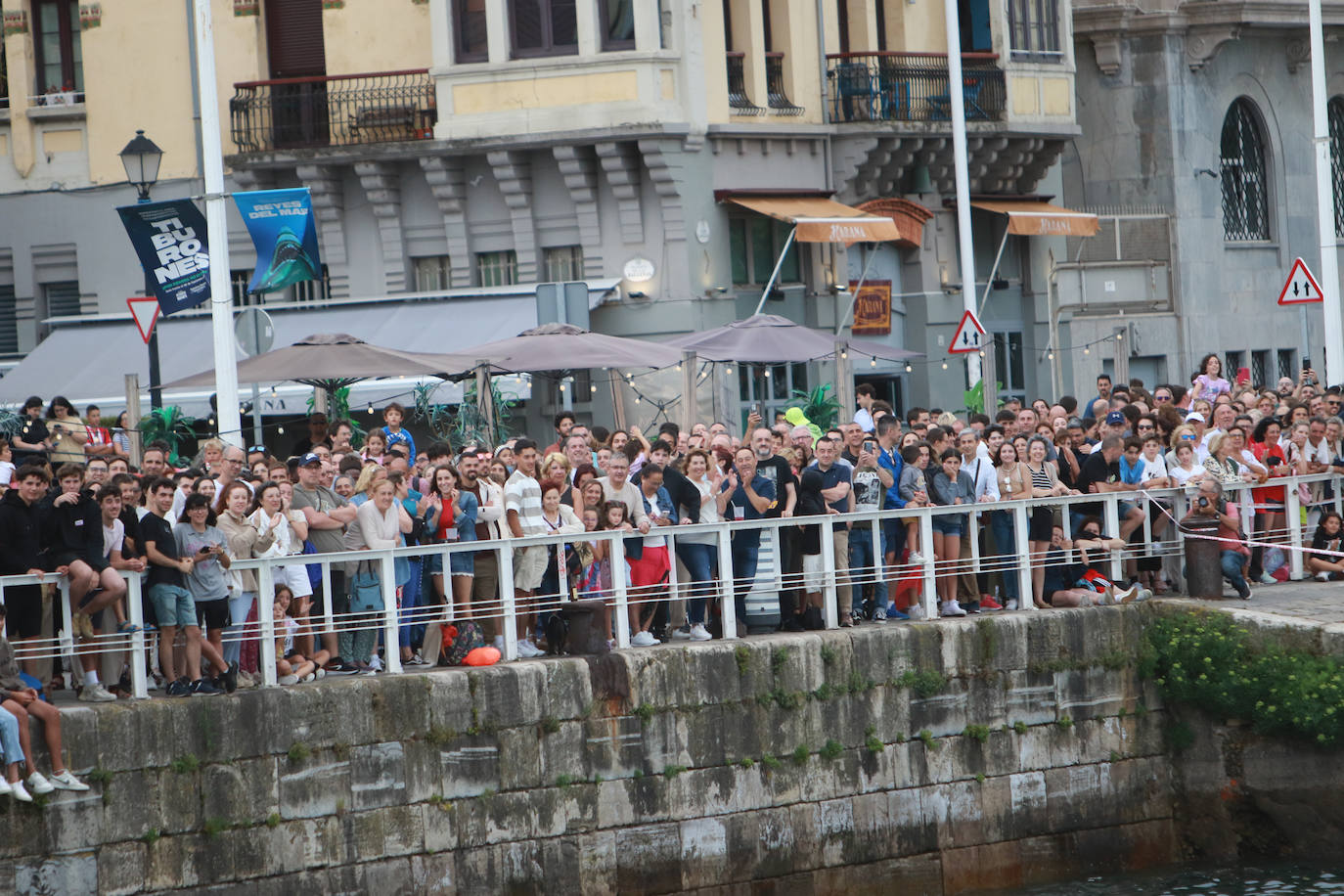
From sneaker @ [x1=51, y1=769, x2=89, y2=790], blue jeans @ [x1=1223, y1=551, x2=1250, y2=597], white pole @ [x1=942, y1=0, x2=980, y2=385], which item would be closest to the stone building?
white pole @ [x1=942, y1=0, x2=980, y2=385]

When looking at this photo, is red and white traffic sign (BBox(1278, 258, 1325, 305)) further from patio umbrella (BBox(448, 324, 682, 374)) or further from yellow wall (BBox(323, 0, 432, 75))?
yellow wall (BBox(323, 0, 432, 75))

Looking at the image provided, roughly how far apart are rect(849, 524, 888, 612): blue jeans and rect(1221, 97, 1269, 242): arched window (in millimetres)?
22340

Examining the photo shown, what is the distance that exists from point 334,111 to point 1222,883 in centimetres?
1668

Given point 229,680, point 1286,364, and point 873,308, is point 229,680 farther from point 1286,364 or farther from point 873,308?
point 1286,364

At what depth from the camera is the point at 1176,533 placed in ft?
60.3

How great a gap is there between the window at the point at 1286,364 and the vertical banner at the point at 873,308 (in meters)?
10.3

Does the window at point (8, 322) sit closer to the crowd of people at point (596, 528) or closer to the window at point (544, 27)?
the window at point (544, 27)

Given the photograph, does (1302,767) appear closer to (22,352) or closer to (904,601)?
(904,601)

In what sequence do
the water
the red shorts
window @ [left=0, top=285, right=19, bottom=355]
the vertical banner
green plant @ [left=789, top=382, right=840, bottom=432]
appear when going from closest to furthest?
the red shorts < the water < green plant @ [left=789, top=382, right=840, bottom=432] < the vertical banner < window @ [left=0, top=285, right=19, bottom=355]

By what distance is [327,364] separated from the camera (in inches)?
828

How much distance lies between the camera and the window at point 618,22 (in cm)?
2827

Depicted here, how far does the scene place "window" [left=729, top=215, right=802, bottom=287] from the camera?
29.8 metres

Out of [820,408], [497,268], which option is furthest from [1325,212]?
[497,268]

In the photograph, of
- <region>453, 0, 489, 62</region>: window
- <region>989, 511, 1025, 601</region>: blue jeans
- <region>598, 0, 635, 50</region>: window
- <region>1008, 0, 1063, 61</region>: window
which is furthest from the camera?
<region>1008, 0, 1063, 61</region>: window
